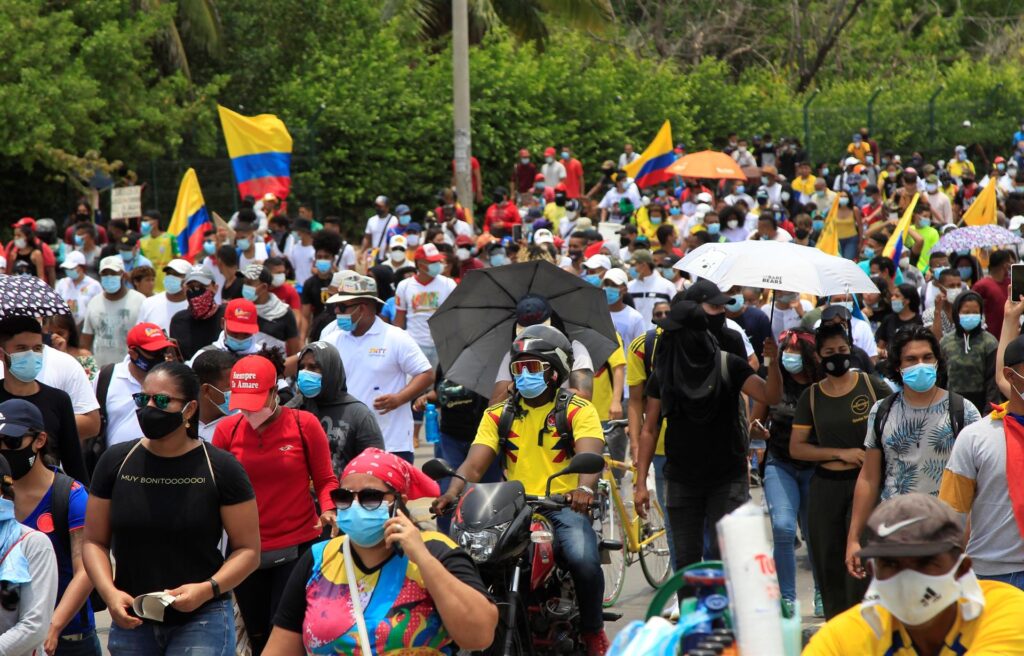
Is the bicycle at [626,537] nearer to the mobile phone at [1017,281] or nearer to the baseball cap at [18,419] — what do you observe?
the mobile phone at [1017,281]

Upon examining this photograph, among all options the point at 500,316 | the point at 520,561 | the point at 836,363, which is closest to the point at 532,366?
the point at 520,561

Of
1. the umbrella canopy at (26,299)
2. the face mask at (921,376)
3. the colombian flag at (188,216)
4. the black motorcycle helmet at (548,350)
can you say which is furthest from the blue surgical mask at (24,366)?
the colombian flag at (188,216)

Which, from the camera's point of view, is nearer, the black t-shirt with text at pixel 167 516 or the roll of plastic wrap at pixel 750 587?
the roll of plastic wrap at pixel 750 587

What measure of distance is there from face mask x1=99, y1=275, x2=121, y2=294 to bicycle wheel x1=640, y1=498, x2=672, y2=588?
4.90 m

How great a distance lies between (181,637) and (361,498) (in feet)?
3.67

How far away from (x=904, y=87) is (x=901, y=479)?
3741 centimetres

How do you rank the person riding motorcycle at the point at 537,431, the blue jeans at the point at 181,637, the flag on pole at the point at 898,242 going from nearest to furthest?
1. the blue jeans at the point at 181,637
2. the person riding motorcycle at the point at 537,431
3. the flag on pole at the point at 898,242

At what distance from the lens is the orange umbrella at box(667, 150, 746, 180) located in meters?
25.8

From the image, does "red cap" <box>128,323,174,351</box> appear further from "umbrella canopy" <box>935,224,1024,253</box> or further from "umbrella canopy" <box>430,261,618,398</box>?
"umbrella canopy" <box>935,224,1024,253</box>

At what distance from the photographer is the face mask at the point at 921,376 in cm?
691

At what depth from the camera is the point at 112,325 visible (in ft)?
42.4

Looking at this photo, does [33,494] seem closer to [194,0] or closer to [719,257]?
[719,257]

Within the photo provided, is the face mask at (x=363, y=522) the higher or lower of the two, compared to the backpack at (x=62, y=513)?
higher

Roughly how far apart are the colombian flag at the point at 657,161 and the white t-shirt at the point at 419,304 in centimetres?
1417
